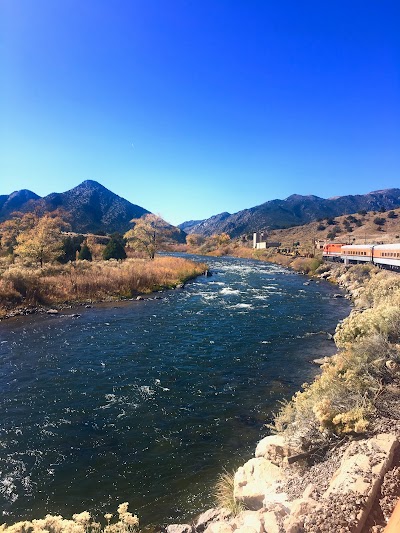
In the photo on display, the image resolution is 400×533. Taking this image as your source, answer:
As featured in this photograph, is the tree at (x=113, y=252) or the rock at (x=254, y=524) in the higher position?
the tree at (x=113, y=252)

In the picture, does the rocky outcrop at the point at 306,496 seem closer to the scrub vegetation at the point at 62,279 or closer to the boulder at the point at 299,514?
the boulder at the point at 299,514

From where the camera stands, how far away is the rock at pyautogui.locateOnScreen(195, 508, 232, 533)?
6.39m

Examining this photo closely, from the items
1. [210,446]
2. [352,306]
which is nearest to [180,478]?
[210,446]

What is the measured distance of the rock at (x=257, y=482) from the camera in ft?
19.6

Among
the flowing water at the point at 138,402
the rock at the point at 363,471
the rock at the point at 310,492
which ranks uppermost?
the rock at the point at 363,471

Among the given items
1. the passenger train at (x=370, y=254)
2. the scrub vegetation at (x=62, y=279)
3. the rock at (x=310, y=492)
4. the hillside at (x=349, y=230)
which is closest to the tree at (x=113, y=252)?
the scrub vegetation at (x=62, y=279)

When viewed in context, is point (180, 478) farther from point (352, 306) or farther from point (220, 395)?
point (352, 306)

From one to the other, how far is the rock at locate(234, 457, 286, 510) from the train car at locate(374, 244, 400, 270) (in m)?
40.5

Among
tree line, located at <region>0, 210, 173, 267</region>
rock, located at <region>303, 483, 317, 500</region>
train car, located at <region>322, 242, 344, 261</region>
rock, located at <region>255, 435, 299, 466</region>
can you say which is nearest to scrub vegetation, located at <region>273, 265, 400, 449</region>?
rock, located at <region>255, 435, 299, 466</region>

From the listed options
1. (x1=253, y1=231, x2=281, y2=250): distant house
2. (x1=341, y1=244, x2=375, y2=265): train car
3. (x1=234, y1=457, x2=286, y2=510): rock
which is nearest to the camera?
(x1=234, y1=457, x2=286, y2=510): rock

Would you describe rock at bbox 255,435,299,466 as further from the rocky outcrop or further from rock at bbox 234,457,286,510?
rock at bbox 234,457,286,510

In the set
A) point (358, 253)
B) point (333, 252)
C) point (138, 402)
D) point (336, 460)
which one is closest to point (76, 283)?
point (138, 402)

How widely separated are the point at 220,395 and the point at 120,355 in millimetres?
6373

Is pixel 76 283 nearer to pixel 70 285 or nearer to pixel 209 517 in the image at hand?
pixel 70 285
